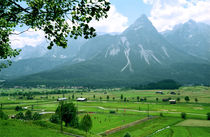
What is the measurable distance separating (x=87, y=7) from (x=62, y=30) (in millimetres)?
2615

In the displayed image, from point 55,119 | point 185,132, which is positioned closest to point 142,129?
point 185,132

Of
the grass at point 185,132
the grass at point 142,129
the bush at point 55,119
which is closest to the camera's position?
the bush at point 55,119

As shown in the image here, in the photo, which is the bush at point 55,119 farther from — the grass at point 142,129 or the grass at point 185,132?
the grass at point 185,132

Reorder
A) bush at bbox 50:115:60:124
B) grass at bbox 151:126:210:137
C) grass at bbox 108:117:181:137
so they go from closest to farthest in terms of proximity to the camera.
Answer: bush at bbox 50:115:60:124 < grass at bbox 151:126:210:137 < grass at bbox 108:117:181:137

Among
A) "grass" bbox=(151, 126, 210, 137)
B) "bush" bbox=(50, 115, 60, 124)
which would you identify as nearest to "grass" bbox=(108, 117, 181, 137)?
"grass" bbox=(151, 126, 210, 137)

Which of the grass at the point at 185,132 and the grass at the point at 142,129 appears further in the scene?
the grass at the point at 142,129

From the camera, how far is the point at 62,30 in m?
13.5

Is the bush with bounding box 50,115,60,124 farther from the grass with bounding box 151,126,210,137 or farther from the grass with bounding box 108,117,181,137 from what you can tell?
the grass with bounding box 151,126,210,137

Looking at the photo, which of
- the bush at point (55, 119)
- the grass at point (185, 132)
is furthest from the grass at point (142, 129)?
the bush at point (55, 119)

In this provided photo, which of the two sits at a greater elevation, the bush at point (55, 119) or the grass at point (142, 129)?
the bush at point (55, 119)

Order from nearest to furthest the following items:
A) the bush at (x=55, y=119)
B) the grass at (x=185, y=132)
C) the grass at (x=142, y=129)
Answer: the bush at (x=55, y=119) < the grass at (x=185, y=132) < the grass at (x=142, y=129)

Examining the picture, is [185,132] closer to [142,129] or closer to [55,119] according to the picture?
[142,129]

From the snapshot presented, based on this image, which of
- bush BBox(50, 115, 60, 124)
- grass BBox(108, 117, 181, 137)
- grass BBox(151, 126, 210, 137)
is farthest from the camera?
grass BBox(108, 117, 181, 137)

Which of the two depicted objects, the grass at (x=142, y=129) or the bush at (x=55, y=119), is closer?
the bush at (x=55, y=119)
